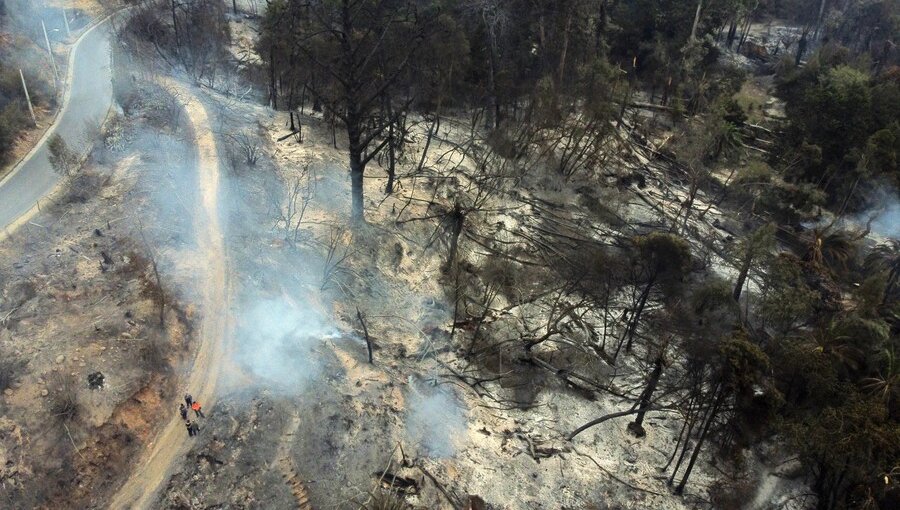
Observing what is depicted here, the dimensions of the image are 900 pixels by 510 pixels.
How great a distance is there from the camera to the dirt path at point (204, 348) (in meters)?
15.2

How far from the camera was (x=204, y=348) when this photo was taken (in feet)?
62.2

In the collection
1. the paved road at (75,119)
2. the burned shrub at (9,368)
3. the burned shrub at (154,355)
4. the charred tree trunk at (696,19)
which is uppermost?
the charred tree trunk at (696,19)

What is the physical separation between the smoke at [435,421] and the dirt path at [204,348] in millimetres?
6292

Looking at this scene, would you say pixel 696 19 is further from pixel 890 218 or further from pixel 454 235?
pixel 454 235

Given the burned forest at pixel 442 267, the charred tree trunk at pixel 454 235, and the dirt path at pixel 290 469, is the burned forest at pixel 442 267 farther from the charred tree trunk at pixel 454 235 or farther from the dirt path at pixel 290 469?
the charred tree trunk at pixel 454 235

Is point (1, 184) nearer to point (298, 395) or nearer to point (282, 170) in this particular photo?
point (282, 170)

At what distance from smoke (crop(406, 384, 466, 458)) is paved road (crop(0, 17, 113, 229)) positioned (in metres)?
18.4

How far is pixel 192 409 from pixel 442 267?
13158 millimetres

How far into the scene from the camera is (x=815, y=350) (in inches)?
844

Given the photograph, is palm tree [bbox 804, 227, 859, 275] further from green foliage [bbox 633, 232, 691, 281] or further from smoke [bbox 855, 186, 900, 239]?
green foliage [bbox 633, 232, 691, 281]

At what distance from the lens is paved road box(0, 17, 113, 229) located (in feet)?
84.8

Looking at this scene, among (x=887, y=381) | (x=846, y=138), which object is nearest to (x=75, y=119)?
(x=887, y=381)

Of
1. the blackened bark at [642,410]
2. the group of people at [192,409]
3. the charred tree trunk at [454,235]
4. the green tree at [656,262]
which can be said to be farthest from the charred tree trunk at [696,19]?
the group of people at [192,409]

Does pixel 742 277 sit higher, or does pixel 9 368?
pixel 9 368
